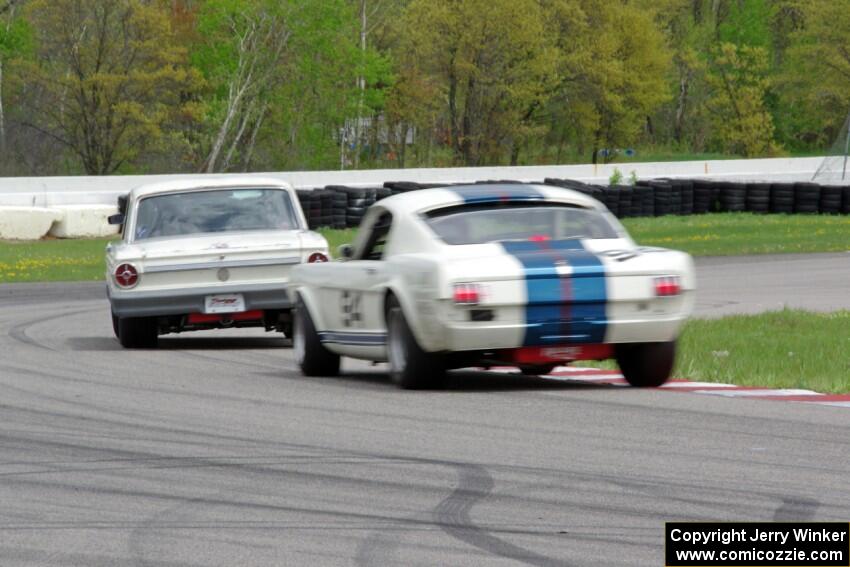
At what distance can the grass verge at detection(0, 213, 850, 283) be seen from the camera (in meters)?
30.1

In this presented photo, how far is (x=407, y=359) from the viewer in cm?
1084

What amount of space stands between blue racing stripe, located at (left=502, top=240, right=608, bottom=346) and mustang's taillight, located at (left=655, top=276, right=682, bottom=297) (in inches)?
15.3

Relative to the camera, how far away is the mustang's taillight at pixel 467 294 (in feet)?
33.8

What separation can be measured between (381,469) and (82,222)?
31.6 meters

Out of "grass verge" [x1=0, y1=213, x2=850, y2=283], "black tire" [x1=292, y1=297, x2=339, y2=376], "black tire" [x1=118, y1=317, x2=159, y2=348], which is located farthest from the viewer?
"grass verge" [x1=0, y1=213, x2=850, y2=283]

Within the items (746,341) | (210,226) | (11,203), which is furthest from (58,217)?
(746,341)

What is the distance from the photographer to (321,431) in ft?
29.8

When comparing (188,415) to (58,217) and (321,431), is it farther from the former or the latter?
(58,217)

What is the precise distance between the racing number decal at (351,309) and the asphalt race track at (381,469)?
1.48 feet

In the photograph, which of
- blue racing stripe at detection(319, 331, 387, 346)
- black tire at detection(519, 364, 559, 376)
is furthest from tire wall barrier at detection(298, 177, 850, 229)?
blue racing stripe at detection(319, 331, 387, 346)

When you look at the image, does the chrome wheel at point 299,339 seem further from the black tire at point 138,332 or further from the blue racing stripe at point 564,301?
the black tire at point 138,332

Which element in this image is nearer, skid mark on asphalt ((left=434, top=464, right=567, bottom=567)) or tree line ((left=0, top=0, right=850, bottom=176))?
skid mark on asphalt ((left=434, top=464, right=567, bottom=567))

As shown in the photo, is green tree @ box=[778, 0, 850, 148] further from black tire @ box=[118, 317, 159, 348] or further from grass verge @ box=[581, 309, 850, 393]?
black tire @ box=[118, 317, 159, 348]

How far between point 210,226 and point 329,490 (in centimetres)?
902
